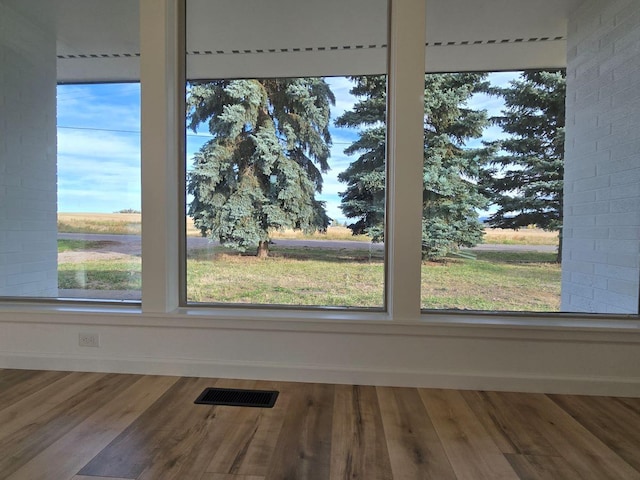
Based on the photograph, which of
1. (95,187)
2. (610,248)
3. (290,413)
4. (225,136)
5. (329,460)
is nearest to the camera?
(329,460)

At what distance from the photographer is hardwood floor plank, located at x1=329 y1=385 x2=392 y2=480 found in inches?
52.6

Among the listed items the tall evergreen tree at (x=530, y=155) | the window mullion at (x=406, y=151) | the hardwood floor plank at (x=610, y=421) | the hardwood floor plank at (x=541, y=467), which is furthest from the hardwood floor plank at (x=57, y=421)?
the tall evergreen tree at (x=530, y=155)

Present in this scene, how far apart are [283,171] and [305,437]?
1708mm

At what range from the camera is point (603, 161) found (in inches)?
86.5

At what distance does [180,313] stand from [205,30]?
210 centimetres

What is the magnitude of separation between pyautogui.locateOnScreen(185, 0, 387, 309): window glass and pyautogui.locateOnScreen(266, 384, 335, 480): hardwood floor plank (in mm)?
623

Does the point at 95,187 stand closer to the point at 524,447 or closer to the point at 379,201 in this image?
the point at 379,201

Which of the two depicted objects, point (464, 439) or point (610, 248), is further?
point (610, 248)

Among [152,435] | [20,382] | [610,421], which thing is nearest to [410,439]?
[610,421]

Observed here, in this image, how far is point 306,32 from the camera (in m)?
2.52

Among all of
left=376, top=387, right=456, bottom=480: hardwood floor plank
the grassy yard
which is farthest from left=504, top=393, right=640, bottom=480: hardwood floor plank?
the grassy yard

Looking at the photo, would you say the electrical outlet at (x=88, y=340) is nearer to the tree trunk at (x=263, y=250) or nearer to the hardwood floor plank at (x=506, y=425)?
the tree trunk at (x=263, y=250)

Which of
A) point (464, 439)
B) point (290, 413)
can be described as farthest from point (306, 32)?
point (464, 439)

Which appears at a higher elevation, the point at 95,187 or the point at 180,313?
the point at 95,187
